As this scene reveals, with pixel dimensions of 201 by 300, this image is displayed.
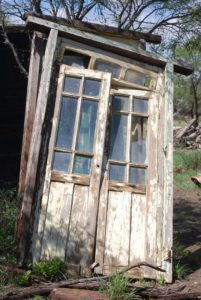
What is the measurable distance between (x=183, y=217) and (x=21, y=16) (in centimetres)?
477

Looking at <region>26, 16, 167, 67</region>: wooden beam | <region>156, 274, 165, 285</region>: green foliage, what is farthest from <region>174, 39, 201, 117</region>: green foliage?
<region>156, 274, 165, 285</region>: green foliage

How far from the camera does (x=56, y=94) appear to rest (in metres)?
6.17

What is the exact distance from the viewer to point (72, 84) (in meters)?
6.23

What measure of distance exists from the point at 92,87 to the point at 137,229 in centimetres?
177

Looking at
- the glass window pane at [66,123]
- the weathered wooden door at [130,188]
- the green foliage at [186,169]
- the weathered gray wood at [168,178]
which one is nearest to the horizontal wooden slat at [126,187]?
the weathered wooden door at [130,188]

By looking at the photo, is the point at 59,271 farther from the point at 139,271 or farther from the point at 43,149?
A: the point at 43,149

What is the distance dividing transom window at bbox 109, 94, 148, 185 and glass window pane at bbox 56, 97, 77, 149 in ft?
1.63

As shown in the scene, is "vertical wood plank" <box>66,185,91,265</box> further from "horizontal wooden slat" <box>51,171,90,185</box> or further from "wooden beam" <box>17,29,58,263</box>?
"wooden beam" <box>17,29,58,263</box>

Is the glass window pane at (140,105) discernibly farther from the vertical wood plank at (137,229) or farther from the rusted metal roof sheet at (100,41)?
the vertical wood plank at (137,229)

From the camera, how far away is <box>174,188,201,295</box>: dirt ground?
240 inches

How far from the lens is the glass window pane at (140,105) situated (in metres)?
6.40

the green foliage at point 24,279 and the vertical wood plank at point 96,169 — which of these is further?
the vertical wood plank at point 96,169

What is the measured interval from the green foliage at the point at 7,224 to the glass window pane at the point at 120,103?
1939mm

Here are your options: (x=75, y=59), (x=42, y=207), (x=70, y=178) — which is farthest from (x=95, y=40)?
(x=42, y=207)
